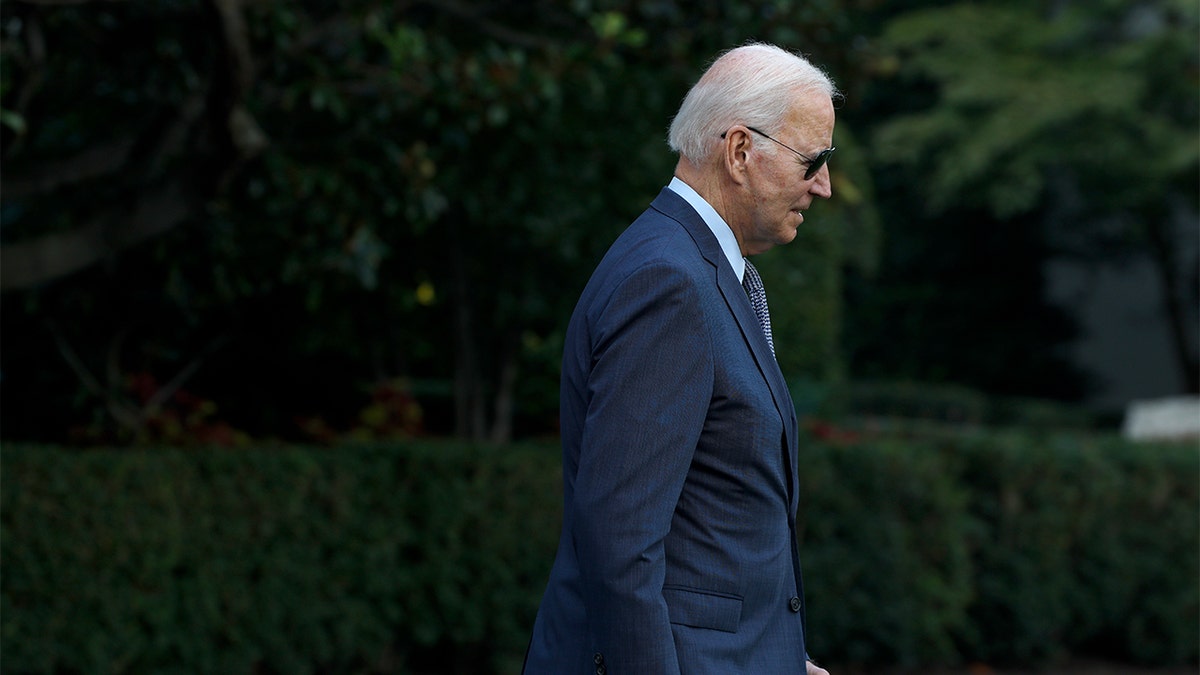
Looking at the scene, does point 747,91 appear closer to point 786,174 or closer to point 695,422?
point 786,174

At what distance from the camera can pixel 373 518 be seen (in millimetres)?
6246

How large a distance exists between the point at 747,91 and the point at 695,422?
56 centimetres

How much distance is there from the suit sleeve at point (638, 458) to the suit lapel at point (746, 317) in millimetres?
133

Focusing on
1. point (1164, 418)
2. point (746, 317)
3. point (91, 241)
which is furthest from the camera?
point (1164, 418)

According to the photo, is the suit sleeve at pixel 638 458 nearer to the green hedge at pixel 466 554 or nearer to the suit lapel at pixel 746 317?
the suit lapel at pixel 746 317

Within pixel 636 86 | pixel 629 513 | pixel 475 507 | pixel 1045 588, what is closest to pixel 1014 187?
pixel 1045 588

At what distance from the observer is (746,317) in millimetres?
2227

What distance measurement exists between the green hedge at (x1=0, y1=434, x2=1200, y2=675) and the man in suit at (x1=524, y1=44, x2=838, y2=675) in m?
3.67

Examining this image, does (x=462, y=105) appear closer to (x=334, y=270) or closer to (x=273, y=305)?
(x=334, y=270)

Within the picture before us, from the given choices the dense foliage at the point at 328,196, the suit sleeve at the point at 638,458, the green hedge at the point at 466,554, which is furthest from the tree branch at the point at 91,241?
the suit sleeve at the point at 638,458

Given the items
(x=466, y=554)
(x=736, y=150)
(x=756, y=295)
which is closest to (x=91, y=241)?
(x=466, y=554)

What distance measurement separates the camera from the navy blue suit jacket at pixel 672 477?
204 centimetres

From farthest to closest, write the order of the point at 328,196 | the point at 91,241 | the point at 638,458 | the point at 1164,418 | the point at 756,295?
the point at 1164,418
the point at 328,196
the point at 91,241
the point at 756,295
the point at 638,458

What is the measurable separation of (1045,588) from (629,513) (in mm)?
6517
